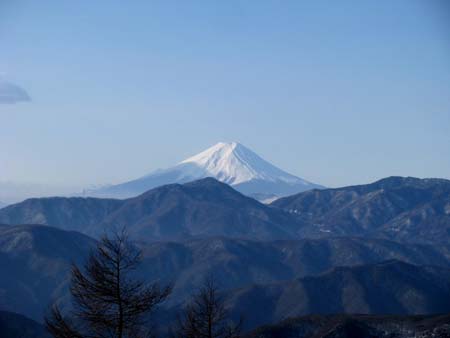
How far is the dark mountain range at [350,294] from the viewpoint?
151 m

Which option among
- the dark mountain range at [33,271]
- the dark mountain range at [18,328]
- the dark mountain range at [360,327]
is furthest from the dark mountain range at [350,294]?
Result: the dark mountain range at [360,327]

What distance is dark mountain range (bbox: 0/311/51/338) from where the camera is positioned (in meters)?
99.9

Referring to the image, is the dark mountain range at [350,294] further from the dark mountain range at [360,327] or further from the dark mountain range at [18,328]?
the dark mountain range at [360,327]

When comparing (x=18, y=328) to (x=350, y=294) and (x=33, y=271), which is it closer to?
(x=350, y=294)

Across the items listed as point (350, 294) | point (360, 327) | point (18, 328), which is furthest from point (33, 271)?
point (360, 327)

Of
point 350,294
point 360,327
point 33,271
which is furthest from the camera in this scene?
point 33,271

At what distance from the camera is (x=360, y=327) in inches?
3440

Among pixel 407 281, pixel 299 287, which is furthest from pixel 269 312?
pixel 407 281

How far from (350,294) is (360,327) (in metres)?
74.9

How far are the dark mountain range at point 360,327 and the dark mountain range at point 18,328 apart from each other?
1158 inches

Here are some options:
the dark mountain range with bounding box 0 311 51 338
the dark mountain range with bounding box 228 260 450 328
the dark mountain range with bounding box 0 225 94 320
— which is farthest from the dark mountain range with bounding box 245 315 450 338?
the dark mountain range with bounding box 0 225 94 320

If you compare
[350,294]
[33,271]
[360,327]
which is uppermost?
[360,327]

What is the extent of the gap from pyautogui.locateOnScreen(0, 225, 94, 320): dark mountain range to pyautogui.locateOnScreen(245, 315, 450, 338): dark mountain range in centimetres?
7395

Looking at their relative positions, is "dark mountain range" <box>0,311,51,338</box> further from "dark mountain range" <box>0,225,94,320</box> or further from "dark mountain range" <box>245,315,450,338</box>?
"dark mountain range" <box>0,225,94,320</box>
